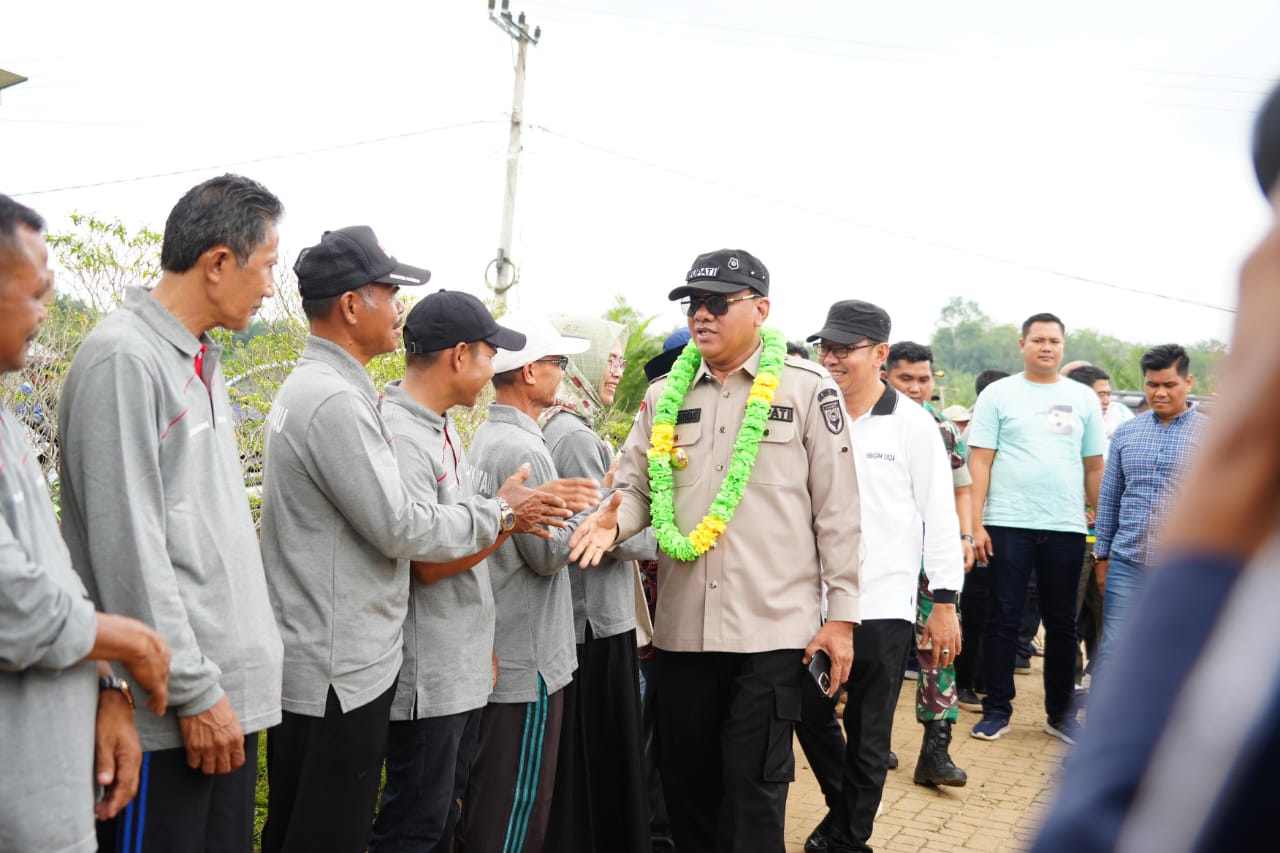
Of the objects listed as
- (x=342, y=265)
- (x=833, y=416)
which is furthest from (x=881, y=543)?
(x=342, y=265)

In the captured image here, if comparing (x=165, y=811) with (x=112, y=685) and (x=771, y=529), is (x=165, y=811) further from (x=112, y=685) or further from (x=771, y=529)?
(x=771, y=529)

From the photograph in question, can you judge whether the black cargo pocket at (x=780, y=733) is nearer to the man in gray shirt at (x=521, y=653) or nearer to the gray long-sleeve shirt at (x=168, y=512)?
the man in gray shirt at (x=521, y=653)

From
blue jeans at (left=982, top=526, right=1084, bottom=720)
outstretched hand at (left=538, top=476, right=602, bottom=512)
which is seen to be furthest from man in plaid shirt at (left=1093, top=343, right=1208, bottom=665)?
outstretched hand at (left=538, top=476, right=602, bottom=512)

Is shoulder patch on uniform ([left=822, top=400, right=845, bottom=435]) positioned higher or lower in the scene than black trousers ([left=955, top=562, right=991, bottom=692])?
higher

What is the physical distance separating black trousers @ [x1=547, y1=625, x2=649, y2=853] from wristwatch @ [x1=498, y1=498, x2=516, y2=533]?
1069mm

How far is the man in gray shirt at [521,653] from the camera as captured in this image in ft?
14.1

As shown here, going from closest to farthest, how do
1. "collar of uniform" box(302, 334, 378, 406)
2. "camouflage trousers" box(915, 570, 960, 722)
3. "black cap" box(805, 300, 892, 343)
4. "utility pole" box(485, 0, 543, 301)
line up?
1. "collar of uniform" box(302, 334, 378, 406)
2. "black cap" box(805, 300, 892, 343)
3. "camouflage trousers" box(915, 570, 960, 722)
4. "utility pole" box(485, 0, 543, 301)

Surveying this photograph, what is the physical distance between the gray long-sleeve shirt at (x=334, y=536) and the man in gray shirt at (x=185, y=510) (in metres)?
0.38

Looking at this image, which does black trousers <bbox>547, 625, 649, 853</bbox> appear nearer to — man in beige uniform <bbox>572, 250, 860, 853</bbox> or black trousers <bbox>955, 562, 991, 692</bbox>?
man in beige uniform <bbox>572, 250, 860, 853</bbox>

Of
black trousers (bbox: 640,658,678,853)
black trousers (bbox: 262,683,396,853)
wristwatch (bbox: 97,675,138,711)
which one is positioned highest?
wristwatch (bbox: 97,675,138,711)

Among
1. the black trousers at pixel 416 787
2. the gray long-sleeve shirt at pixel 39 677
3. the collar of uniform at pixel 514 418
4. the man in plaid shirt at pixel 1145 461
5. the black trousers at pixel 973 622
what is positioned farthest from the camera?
the black trousers at pixel 973 622

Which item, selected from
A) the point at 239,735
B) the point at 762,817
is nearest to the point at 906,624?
the point at 762,817

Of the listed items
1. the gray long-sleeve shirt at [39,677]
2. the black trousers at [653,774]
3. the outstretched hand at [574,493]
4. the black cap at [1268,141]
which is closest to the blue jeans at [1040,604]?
the black trousers at [653,774]

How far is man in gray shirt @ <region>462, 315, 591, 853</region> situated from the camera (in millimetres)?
4297
